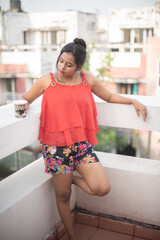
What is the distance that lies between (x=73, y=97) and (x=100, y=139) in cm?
696

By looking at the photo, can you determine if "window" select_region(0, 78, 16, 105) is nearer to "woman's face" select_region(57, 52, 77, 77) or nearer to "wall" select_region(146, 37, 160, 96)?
"wall" select_region(146, 37, 160, 96)

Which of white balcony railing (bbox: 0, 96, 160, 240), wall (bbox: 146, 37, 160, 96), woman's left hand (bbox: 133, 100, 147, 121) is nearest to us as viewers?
white balcony railing (bbox: 0, 96, 160, 240)

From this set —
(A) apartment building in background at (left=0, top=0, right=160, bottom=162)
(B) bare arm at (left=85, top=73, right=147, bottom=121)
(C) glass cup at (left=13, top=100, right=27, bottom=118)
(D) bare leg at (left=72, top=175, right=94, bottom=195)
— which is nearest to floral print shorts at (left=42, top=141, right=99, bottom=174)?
(D) bare leg at (left=72, top=175, right=94, bottom=195)

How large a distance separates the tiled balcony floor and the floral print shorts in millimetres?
534

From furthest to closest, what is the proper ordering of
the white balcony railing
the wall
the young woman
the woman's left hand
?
the wall, the woman's left hand, the young woman, the white balcony railing

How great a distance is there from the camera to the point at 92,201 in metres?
1.99

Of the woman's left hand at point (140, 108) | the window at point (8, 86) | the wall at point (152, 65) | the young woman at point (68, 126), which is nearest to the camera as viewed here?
the young woman at point (68, 126)

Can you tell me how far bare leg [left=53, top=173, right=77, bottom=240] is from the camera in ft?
5.29

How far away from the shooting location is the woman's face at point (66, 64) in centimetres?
157

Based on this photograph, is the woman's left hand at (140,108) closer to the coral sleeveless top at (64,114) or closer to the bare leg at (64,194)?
the coral sleeveless top at (64,114)

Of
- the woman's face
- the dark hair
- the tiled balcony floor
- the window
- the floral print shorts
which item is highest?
the dark hair

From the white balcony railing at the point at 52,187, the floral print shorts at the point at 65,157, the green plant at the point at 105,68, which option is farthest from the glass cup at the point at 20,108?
the green plant at the point at 105,68

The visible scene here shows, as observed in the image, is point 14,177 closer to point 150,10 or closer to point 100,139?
point 100,139

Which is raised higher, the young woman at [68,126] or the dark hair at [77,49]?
the dark hair at [77,49]
